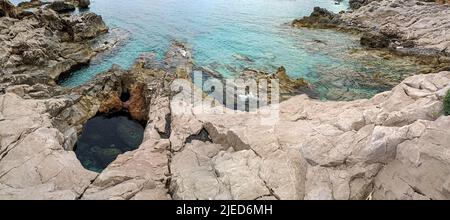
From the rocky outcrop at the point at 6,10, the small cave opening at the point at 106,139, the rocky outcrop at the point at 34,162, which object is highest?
the rocky outcrop at the point at 6,10

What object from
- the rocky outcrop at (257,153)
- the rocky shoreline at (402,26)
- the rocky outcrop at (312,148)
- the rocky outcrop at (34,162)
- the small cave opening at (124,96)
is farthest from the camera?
the rocky shoreline at (402,26)

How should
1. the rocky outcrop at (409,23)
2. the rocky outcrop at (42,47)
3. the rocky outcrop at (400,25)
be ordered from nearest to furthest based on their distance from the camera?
the rocky outcrop at (42,47)
the rocky outcrop at (400,25)
the rocky outcrop at (409,23)

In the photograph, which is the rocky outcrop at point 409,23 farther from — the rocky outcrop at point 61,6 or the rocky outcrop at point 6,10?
the rocky outcrop at point 61,6

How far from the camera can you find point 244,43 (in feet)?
183

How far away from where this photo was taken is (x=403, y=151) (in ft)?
47.1

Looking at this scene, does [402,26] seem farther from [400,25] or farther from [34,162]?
[34,162]

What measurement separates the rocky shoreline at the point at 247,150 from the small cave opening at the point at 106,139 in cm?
86

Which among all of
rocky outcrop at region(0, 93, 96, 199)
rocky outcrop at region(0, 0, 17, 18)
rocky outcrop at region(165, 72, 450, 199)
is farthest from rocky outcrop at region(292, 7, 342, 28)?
rocky outcrop at region(0, 93, 96, 199)

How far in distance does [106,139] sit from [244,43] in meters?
32.9

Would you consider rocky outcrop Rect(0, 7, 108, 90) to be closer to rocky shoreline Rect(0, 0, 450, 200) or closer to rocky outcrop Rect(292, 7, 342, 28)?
rocky shoreline Rect(0, 0, 450, 200)

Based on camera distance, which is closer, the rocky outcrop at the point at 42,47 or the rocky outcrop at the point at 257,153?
the rocky outcrop at the point at 257,153

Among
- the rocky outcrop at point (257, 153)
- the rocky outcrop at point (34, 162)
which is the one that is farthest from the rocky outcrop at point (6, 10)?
the rocky outcrop at point (34, 162)

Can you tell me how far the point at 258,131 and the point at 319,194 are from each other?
6507 millimetres

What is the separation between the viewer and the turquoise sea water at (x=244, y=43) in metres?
41.3
